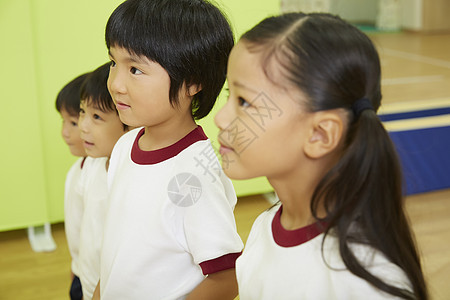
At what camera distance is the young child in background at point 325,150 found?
81 cm

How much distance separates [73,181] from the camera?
5.42 ft

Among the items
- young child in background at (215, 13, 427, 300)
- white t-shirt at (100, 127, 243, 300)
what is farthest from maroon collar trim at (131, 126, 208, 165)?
young child in background at (215, 13, 427, 300)

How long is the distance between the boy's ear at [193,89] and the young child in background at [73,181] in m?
0.61

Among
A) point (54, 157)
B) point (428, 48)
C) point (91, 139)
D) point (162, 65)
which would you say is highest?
point (162, 65)

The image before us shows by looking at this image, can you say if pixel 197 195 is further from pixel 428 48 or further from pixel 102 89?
pixel 428 48

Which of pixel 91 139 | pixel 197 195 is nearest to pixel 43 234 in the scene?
pixel 91 139

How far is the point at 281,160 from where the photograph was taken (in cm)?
86

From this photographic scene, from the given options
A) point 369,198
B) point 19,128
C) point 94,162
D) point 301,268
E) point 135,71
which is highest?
point 135,71

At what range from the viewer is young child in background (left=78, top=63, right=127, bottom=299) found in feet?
4.50

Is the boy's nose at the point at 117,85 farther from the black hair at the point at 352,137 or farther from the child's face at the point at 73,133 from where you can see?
the child's face at the point at 73,133

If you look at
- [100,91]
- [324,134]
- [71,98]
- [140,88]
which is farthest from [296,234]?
[71,98]

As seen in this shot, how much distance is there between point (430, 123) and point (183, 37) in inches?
77.7

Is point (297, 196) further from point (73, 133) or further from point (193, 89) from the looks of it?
point (73, 133)

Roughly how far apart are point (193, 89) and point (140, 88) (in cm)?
10
